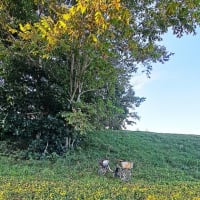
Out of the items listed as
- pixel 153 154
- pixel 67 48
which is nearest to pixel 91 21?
pixel 67 48

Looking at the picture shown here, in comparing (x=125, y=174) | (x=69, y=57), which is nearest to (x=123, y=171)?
(x=125, y=174)

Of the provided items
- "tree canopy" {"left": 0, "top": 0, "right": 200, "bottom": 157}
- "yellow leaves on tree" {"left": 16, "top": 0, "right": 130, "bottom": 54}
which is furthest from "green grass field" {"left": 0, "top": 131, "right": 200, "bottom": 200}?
"yellow leaves on tree" {"left": 16, "top": 0, "right": 130, "bottom": 54}

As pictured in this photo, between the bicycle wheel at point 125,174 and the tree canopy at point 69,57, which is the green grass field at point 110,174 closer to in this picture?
the bicycle wheel at point 125,174

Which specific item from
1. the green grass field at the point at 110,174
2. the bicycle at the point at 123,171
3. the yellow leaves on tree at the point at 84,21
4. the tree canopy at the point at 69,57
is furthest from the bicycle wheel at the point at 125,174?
the yellow leaves on tree at the point at 84,21

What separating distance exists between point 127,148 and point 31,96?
3.49 meters

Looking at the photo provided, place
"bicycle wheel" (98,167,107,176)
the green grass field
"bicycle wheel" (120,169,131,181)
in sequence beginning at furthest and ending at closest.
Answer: "bicycle wheel" (98,167,107,176)
"bicycle wheel" (120,169,131,181)
the green grass field

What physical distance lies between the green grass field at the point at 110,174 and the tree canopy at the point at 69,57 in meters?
1.02

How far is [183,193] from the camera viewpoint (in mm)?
4738

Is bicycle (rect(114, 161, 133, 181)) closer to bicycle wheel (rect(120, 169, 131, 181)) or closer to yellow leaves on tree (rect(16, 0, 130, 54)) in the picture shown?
bicycle wheel (rect(120, 169, 131, 181))

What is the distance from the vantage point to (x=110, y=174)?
7727mm

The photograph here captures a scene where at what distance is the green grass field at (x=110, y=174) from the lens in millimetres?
4516

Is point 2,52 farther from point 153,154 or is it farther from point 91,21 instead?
point 153,154

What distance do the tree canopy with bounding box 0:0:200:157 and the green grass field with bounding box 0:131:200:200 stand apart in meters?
1.02

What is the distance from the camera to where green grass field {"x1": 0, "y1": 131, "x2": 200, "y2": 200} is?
14.8ft
